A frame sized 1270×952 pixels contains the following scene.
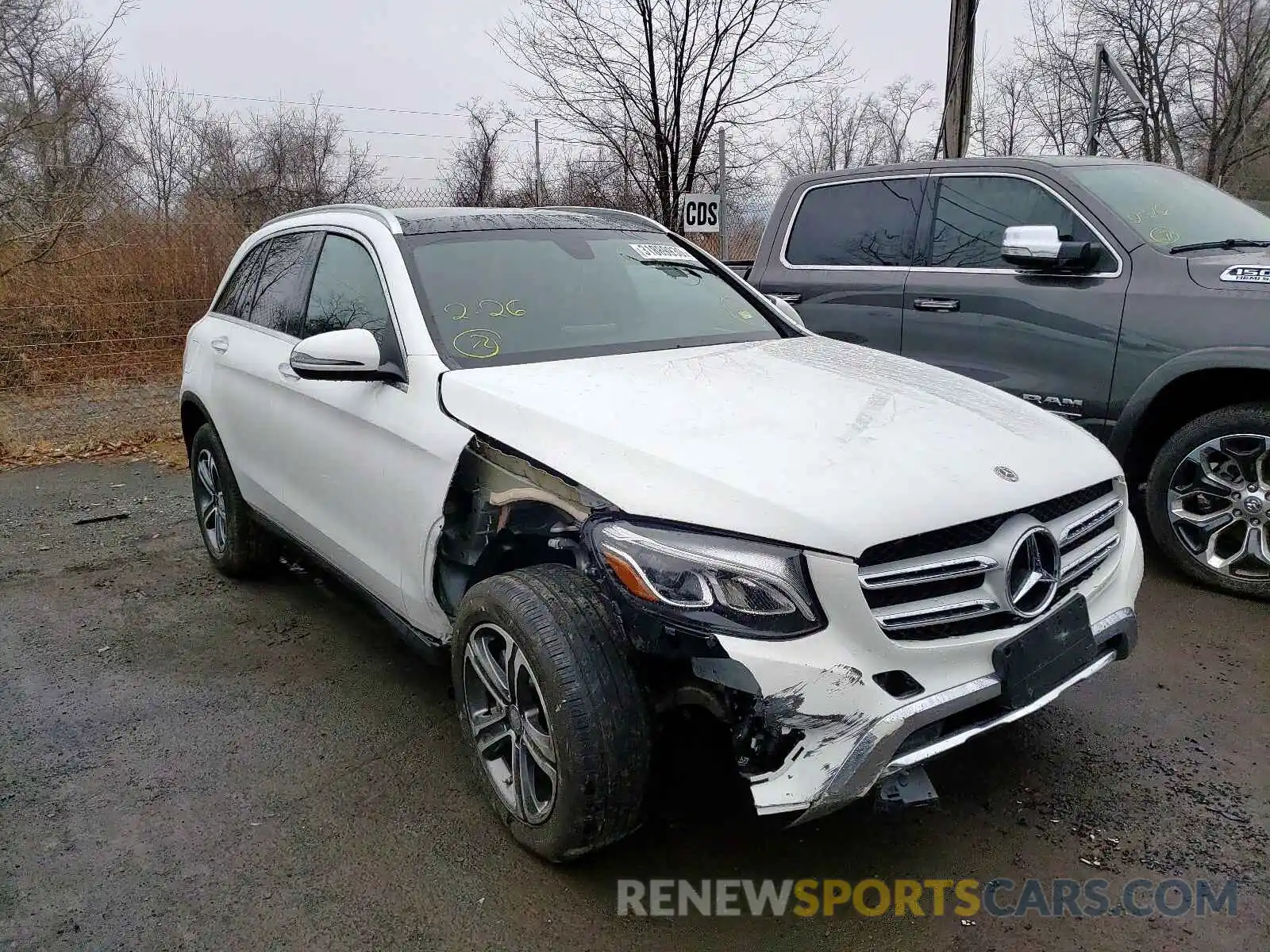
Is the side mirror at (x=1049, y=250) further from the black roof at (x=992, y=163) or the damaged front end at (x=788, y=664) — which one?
the damaged front end at (x=788, y=664)

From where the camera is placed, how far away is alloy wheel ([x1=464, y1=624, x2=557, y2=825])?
2398mm

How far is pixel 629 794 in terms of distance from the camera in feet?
7.38

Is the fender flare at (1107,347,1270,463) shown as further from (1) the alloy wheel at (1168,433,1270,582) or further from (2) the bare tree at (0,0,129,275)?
(2) the bare tree at (0,0,129,275)

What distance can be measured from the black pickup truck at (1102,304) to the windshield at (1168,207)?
0.5 inches

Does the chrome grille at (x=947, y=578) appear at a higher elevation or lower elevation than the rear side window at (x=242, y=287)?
lower

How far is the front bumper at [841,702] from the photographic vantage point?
2.02 metres

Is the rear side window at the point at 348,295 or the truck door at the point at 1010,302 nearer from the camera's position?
the rear side window at the point at 348,295

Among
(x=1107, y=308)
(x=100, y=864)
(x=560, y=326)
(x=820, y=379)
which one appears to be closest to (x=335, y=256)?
(x=560, y=326)

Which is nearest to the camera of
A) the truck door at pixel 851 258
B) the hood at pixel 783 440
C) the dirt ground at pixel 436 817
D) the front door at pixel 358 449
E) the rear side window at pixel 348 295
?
the hood at pixel 783 440

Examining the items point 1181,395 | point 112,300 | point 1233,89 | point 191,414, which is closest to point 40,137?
point 112,300

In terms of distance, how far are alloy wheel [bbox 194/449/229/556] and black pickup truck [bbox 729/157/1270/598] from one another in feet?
10.9

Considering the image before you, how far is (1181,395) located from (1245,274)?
0.56m

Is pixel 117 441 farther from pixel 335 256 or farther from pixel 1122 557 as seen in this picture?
pixel 1122 557

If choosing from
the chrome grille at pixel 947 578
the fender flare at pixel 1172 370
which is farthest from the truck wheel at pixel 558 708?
the fender flare at pixel 1172 370
